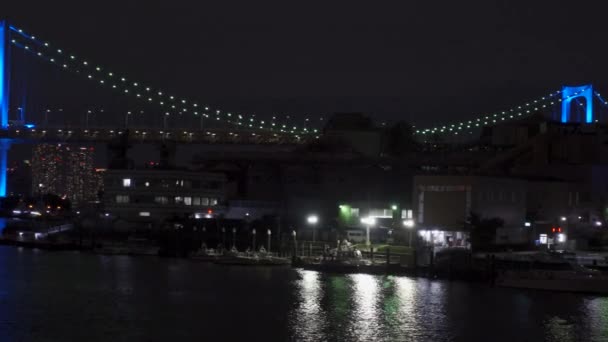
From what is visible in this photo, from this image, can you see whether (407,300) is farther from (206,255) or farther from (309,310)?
(206,255)

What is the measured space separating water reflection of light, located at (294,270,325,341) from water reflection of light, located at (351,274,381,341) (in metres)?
0.60

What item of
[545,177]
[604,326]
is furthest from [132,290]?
[545,177]

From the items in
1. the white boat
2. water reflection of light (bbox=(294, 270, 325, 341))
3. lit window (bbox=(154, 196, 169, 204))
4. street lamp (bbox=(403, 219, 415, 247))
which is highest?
lit window (bbox=(154, 196, 169, 204))

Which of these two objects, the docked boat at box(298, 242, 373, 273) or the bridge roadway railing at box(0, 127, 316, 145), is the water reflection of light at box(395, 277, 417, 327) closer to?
the docked boat at box(298, 242, 373, 273)

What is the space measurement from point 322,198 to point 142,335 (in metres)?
21.2

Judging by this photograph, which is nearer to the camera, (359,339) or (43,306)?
(359,339)

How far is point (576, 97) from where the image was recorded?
146 ft

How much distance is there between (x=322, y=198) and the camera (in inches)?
1411

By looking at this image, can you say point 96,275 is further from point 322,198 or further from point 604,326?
point 322,198

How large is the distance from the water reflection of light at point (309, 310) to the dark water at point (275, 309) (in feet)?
0.06

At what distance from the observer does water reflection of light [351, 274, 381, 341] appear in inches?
613

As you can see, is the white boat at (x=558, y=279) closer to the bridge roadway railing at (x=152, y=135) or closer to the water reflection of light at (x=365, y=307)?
the water reflection of light at (x=365, y=307)

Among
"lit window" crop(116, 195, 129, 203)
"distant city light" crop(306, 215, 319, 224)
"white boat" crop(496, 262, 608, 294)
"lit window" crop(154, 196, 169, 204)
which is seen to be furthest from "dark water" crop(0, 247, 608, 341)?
"lit window" crop(116, 195, 129, 203)

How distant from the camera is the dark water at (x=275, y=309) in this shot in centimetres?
1528
